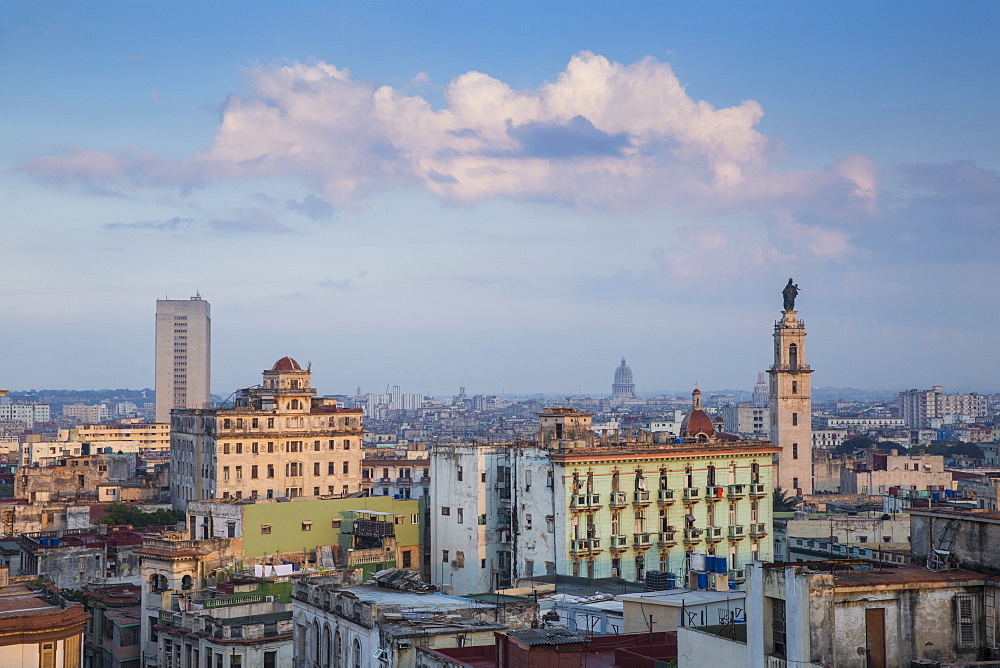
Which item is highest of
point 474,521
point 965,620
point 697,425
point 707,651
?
point 697,425

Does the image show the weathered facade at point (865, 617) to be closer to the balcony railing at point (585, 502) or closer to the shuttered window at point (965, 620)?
the shuttered window at point (965, 620)

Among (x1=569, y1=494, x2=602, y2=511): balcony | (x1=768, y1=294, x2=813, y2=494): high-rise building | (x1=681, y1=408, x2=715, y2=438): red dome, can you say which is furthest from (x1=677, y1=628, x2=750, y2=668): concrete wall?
(x1=768, y1=294, x2=813, y2=494): high-rise building

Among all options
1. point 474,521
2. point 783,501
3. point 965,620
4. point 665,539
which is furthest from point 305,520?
point 783,501

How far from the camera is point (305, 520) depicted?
70812 millimetres

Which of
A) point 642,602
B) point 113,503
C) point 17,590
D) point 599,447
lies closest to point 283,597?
point 17,590

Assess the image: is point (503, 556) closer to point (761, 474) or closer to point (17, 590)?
point (761, 474)

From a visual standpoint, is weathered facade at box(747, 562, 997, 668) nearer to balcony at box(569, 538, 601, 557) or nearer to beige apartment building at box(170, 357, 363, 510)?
balcony at box(569, 538, 601, 557)

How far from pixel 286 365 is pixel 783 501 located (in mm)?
43517

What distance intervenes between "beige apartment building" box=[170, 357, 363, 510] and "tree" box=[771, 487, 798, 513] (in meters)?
34.4

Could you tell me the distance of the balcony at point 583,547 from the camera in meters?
65.0

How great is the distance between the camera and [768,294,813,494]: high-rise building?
130875 mm

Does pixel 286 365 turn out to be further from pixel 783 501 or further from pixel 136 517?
pixel 783 501

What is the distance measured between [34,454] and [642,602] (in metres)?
133

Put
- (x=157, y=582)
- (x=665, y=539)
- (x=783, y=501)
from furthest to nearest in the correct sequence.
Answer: (x=783, y=501) → (x=665, y=539) → (x=157, y=582)
